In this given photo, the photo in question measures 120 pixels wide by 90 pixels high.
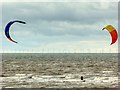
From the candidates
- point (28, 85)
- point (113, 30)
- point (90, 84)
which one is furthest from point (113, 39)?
point (28, 85)

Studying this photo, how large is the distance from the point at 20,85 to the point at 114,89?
12.9m

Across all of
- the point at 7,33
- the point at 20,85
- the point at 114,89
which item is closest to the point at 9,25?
the point at 7,33

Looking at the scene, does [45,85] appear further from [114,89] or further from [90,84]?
[114,89]

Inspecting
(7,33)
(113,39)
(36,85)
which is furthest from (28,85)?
(113,39)

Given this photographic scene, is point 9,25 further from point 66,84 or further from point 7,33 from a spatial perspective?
point 66,84

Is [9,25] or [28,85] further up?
[9,25]

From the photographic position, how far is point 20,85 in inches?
2031

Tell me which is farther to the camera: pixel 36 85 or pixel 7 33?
pixel 36 85

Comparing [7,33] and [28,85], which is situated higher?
[7,33]

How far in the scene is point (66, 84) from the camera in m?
53.1

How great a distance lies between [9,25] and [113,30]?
11.6m

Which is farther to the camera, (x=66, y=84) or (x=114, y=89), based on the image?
(x=66, y=84)

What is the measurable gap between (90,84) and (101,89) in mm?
7810

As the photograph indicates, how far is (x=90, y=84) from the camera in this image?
2077 inches
